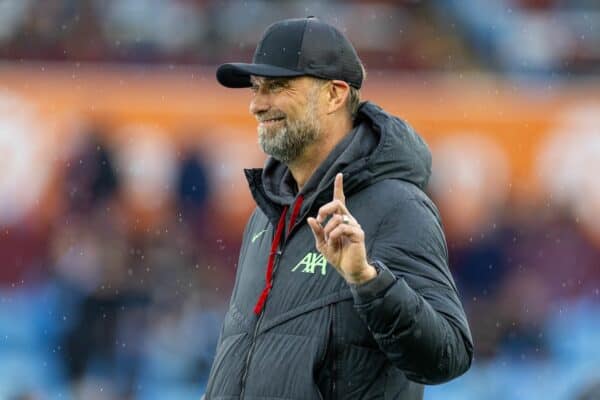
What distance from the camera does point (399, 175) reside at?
3400mm

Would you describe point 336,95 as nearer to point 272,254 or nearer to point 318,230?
point 272,254

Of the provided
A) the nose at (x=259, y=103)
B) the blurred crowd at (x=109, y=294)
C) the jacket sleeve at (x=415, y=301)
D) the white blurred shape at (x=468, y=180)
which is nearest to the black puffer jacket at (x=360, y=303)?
the jacket sleeve at (x=415, y=301)

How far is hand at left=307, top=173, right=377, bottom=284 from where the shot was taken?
2.94m

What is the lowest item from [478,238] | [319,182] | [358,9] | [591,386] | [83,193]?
[591,386]

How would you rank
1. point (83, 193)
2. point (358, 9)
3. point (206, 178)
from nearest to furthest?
1. point (83, 193)
2. point (206, 178)
3. point (358, 9)

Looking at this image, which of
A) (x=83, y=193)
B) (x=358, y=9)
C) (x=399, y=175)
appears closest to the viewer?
(x=399, y=175)

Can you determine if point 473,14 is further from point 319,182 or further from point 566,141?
point 319,182

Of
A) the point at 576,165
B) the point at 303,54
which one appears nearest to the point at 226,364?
the point at 303,54

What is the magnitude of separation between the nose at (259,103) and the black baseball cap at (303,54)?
0.06m

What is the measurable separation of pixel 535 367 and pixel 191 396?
2.56 meters

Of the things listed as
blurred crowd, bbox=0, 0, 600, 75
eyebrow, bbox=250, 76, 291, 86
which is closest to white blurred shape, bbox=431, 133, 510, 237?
blurred crowd, bbox=0, 0, 600, 75

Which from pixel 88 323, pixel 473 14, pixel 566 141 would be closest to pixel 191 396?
pixel 88 323

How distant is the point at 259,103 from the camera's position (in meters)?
3.48

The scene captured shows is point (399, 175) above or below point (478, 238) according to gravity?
above
